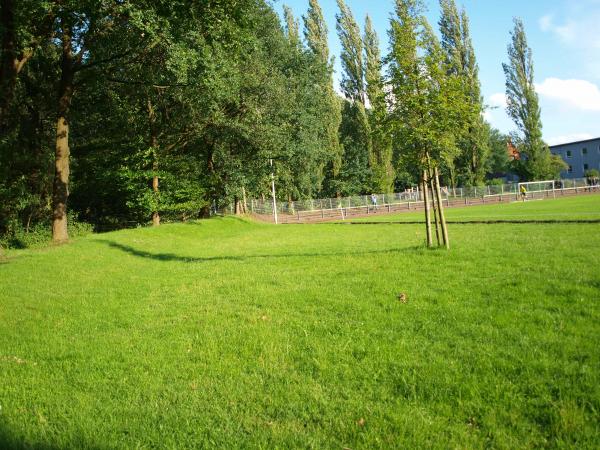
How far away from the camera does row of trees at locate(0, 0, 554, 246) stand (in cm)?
1110

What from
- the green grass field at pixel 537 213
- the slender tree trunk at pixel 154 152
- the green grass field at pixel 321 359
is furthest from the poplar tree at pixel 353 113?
the green grass field at pixel 321 359

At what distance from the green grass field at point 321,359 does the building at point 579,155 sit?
276 ft

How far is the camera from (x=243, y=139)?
28703 mm

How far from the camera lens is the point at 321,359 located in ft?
15.8

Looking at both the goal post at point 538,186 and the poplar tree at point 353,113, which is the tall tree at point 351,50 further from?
the goal post at point 538,186

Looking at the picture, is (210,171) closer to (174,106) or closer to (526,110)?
(174,106)

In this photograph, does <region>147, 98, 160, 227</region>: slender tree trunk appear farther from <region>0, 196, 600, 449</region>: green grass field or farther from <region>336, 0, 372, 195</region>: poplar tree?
<region>336, 0, 372, 195</region>: poplar tree

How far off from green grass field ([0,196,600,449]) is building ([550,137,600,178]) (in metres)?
84.2

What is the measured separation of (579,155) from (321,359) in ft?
304

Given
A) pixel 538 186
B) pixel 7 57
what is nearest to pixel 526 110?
pixel 538 186

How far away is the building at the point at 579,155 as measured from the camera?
79.5m

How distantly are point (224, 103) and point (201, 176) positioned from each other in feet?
19.0

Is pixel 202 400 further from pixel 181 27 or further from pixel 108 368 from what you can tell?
pixel 181 27

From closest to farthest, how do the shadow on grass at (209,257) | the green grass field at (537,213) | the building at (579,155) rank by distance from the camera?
the shadow on grass at (209,257) < the green grass field at (537,213) < the building at (579,155)
